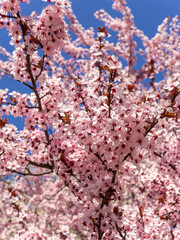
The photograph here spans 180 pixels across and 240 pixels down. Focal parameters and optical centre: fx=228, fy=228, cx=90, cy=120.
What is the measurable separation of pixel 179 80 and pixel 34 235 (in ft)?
13.6

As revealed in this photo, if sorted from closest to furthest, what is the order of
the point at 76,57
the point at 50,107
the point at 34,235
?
1. the point at 50,107
2. the point at 34,235
3. the point at 76,57

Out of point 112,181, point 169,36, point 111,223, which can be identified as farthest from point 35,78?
point 169,36

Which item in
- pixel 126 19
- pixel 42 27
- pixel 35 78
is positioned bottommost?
pixel 35 78

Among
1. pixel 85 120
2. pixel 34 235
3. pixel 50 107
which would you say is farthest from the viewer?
pixel 34 235

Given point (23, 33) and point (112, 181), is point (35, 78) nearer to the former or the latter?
point (23, 33)

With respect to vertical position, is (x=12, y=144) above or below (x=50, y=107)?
below

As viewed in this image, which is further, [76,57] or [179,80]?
[76,57]

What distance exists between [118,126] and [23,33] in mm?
2095

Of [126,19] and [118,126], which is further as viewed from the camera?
[126,19]

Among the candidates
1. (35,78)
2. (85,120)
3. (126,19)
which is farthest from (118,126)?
(126,19)

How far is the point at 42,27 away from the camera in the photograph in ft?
11.3

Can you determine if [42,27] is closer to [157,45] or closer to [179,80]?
[179,80]

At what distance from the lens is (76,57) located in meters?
13.7

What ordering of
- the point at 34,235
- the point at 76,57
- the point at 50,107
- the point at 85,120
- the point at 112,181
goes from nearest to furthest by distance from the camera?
the point at 85,120 < the point at 112,181 < the point at 50,107 < the point at 34,235 < the point at 76,57
